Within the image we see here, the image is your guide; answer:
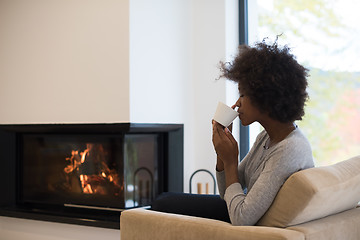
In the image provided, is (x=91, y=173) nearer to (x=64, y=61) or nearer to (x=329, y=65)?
(x=64, y=61)

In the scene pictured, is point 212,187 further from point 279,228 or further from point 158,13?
point 279,228

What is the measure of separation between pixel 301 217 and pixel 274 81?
445 mm

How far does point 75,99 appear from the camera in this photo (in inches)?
139

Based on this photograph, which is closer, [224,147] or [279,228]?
[279,228]

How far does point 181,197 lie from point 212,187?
2073mm

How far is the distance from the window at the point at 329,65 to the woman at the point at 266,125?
1711mm

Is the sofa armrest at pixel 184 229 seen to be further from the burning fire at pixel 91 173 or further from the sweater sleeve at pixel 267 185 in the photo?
the burning fire at pixel 91 173

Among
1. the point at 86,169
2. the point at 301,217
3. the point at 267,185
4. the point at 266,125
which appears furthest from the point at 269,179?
the point at 86,169

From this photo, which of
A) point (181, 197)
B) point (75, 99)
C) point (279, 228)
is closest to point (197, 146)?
point (75, 99)

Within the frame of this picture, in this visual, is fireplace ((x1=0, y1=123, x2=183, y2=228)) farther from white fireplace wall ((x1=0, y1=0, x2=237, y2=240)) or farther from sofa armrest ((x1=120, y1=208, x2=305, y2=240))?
sofa armrest ((x1=120, y1=208, x2=305, y2=240))

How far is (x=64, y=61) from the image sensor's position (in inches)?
141

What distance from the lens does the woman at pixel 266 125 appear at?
1624 mm

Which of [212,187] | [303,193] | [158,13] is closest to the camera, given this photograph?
[303,193]

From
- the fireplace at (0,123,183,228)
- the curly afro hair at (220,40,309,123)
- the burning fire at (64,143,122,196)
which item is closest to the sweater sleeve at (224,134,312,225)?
the curly afro hair at (220,40,309,123)
